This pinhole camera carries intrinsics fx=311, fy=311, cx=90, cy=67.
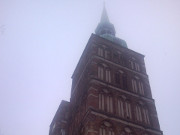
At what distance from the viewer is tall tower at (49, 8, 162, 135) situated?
22.8 metres

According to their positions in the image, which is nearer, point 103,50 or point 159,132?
point 159,132

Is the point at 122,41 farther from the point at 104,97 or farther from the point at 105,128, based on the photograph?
the point at 105,128

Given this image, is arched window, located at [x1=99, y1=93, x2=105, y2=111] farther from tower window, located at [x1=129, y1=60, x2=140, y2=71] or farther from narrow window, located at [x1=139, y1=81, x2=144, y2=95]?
tower window, located at [x1=129, y1=60, x2=140, y2=71]

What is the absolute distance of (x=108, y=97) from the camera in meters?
24.9

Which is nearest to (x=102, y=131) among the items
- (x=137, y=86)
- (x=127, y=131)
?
(x=127, y=131)

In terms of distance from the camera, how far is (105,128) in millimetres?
21859

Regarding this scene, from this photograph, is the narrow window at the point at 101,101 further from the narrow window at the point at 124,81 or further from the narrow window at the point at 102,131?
the narrow window at the point at 124,81

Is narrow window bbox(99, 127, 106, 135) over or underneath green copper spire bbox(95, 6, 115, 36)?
underneath

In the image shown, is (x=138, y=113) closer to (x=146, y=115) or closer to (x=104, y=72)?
(x=146, y=115)

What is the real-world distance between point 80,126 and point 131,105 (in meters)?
4.73

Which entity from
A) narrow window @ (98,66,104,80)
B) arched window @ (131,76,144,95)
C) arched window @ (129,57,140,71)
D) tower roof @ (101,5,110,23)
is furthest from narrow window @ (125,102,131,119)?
tower roof @ (101,5,110,23)

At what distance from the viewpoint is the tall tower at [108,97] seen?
22.8 metres

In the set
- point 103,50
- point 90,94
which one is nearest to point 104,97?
point 90,94

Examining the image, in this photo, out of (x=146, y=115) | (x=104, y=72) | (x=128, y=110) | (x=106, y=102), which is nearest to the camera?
(x=106, y=102)
